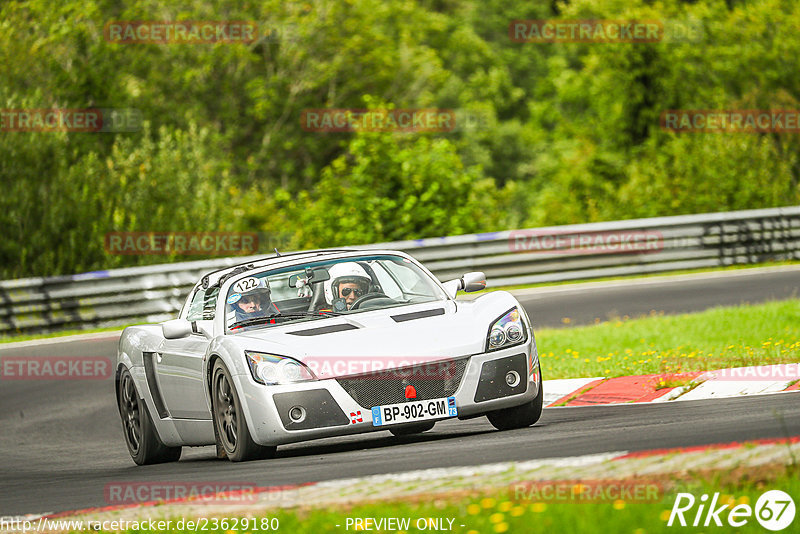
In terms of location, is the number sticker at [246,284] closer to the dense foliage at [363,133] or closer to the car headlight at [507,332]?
the car headlight at [507,332]

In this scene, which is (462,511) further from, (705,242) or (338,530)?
(705,242)

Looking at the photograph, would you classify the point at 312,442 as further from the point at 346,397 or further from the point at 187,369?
the point at 346,397

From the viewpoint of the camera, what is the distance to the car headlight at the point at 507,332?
8383mm

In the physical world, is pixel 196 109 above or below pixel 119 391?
above

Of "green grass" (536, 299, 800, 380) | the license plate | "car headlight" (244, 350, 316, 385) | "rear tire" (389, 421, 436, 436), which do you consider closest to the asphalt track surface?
"rear tire" (389, 421, 436, 436)

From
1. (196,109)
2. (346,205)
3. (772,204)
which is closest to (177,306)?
(346,205)

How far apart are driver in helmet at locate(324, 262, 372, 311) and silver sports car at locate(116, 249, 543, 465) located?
1 cm

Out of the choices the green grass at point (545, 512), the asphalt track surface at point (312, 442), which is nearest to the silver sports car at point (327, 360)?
the asphalt track surface at point (312, 442)

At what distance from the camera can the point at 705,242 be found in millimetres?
21672

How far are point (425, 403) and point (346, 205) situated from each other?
694 inches

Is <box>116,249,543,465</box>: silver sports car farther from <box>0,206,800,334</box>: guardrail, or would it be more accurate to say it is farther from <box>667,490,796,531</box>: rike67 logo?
<box>0,206,800,334</box>: guardrail

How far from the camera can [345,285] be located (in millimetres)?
9344

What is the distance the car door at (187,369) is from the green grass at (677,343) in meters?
3.44

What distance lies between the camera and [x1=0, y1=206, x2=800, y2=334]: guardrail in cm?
1938
